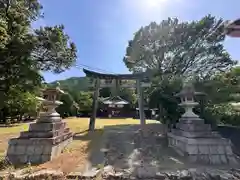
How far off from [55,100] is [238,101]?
7282 mm

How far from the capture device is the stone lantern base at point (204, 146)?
5.38 metres

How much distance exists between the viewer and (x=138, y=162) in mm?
A: 5336

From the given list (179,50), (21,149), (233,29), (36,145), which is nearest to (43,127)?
(36,145)

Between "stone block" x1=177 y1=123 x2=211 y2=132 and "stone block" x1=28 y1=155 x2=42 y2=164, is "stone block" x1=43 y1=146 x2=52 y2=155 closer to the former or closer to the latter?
"stone block" x1=28 y1=155 x2=42 y2=164

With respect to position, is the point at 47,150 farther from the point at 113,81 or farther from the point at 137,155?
the point at 113,81

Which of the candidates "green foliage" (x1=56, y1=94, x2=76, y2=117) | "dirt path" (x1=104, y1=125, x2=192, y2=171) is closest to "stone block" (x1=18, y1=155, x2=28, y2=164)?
"dirt path" (x1=104, y1=125, x2=192, y2=171)

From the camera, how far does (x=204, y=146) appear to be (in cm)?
551

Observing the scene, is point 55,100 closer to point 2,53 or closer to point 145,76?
point 2,53

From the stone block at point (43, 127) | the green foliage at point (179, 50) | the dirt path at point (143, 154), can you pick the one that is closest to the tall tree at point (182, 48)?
the green foliage at point (179, 50)

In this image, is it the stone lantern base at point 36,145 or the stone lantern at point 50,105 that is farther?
the stone lantern at point 50,105

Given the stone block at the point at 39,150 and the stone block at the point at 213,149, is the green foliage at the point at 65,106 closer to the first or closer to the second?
the stone block at the point at 39,150

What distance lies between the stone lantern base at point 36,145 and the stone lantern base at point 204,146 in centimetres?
426

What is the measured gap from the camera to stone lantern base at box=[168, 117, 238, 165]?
538 cm

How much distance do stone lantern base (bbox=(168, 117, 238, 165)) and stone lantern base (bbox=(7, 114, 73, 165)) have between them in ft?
14.0
